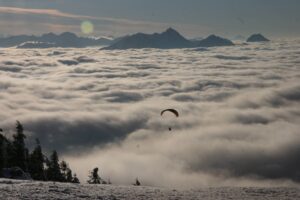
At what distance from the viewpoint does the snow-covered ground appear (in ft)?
73.1

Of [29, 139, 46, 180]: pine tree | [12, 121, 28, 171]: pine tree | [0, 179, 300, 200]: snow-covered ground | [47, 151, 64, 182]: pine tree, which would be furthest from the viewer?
[47, 151, 64, 182]: pine tree

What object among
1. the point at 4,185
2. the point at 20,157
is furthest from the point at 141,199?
the point at 20,157

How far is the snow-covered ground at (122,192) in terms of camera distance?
22281 mm

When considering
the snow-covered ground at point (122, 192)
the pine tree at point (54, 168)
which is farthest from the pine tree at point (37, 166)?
the snow-covered ground at point (122, 192)

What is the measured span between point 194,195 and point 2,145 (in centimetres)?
4419

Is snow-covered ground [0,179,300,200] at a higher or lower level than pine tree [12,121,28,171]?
lower

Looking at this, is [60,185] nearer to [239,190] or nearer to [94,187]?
[94,187]

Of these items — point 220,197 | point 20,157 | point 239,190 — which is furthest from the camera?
point 20,157

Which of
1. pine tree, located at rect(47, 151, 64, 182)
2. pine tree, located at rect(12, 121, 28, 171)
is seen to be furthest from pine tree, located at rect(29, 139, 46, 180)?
pine tree, located at rect(47, 151, 64, 182)

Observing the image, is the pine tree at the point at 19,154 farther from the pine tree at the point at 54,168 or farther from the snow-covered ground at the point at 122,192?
the snow-covered ground at the point at 122,192

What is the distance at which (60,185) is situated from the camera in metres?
25.2

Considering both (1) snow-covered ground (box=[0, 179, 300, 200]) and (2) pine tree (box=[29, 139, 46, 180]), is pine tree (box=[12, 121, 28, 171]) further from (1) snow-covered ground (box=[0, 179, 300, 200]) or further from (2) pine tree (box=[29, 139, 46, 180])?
(1) snow-covered ground (box=[0, 179, 300, 200])

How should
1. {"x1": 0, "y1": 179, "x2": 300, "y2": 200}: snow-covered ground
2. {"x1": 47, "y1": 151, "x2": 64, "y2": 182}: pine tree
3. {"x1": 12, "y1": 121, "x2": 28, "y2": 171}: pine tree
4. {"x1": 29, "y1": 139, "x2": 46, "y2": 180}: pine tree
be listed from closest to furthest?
{"x1": 0, "y1": 179, "x2": 300, "y2": 200}: snow-covered ground < {"x1": 12, "y1": 121, "x2": 28, "y2": 171}: pine tree < {"x1": 29, "y1": 139, "x2": 46, "y2": 180}: pine tree < {"x1": 47, "y1": 151, "x2": 64, "y2": 182}: pine tree

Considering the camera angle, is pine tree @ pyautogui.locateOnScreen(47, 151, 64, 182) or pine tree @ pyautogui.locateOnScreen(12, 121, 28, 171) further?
pine tree @ pyautogui.locateOnScreen(47, 151, 64, 182)
